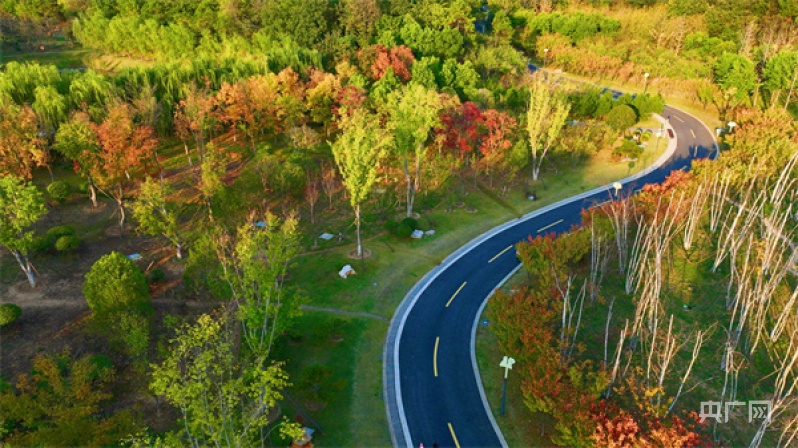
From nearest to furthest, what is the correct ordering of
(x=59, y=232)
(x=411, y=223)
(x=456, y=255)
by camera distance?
1. (x=59, y=232)
2. (x=456, y=255)
3. (x=411, y=223)

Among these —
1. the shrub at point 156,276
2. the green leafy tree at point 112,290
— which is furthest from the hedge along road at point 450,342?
the shrub at point 156,276

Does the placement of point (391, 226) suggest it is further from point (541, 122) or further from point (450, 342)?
point (541, 122)

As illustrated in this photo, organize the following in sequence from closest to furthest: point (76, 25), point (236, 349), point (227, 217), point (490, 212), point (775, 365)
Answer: point (775, 365), point (236, 349), point (227, 217), point (490, 212), point (76, 25)

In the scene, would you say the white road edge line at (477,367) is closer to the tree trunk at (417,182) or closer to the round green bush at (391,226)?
the round green bush at (391,226)

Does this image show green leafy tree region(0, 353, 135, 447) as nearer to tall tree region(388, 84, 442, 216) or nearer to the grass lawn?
the grass lawn

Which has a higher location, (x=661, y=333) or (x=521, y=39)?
(x=521, y=39)

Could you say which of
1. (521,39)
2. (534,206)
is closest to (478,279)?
(534,206)

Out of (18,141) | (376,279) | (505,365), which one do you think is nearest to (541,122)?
(376,279)

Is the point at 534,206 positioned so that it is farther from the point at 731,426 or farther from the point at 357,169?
the point at 731,426
